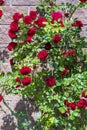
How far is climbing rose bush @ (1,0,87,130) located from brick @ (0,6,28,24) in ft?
0.53

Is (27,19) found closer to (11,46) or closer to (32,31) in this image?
(32,31)

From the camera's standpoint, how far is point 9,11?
2842mm

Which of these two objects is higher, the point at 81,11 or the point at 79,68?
the point at 81,11

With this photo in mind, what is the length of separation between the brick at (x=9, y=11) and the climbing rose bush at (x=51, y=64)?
163 mm

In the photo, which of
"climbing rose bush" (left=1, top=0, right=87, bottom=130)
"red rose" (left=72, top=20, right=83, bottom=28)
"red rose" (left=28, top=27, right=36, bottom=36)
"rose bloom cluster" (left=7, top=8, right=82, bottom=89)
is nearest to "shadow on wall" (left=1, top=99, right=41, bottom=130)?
"climbing rose bush" (left=1, top=0, right=87, bottom=130)

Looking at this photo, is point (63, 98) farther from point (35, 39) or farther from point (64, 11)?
point (64, 11)

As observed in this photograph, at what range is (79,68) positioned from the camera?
8.90ft

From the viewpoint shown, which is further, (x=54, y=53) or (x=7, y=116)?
(x=7, y=116)

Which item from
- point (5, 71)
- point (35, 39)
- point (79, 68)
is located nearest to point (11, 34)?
point (35, 39)

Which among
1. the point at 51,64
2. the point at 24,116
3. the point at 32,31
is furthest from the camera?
the point at 24,116

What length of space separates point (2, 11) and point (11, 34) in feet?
1.00

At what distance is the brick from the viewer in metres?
2.84

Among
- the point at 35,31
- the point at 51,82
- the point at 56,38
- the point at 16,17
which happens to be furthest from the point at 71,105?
the point at 16,17

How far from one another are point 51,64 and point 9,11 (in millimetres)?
551
